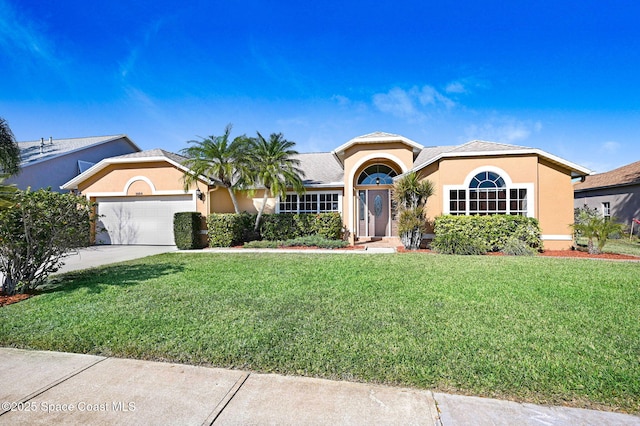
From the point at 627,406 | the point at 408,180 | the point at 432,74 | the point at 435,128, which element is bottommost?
the point at 627,406

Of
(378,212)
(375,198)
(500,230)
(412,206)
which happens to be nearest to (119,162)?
(375,198)

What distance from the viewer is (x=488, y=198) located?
41.8 ft

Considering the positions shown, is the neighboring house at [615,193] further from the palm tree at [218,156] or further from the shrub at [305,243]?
the palm tree at [218,156]

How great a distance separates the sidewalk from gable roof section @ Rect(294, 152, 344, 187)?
13.0 metres

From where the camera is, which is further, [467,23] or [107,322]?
[467,23]

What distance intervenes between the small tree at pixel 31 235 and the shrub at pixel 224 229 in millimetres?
7214

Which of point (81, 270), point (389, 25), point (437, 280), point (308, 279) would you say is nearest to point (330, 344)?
point (308, 279)

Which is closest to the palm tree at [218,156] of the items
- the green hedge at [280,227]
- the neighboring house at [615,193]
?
the green hedge at [280,227]

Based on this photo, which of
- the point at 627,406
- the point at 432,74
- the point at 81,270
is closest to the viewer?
the point at 627,406

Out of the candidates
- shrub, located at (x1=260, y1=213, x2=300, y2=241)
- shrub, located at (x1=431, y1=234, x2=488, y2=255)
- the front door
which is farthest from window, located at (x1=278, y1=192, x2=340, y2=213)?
shrub, located at (x1=431, y1=234, x2=488, y2=255)

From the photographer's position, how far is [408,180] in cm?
1262

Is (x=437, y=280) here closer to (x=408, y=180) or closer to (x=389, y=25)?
(x=408, y=180)

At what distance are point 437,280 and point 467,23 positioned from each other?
1079cm

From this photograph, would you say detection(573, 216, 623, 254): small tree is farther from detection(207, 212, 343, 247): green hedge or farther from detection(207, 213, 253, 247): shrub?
detection(207, 213, 253, 247): shrub
